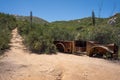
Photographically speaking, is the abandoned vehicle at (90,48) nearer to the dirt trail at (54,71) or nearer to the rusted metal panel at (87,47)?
the rusted metal panel at (87,47)

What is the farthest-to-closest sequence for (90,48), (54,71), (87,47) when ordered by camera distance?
(87,47)
(90,48)
(54,71)

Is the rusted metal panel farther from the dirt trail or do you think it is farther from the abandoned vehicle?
the dirt trail

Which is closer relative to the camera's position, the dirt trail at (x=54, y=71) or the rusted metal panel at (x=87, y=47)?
the dirt trail at (x=54, y=71)

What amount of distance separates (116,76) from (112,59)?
3312mm

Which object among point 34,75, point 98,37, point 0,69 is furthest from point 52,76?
point 98,37

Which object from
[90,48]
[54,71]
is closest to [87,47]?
[90,48]

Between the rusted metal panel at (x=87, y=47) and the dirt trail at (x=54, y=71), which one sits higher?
the rusted metal panel at (x=87, y=47)

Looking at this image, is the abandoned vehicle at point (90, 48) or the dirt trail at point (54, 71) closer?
the dirt trail at point (54, 71)

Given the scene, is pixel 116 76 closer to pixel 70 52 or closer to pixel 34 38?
pixel 70 52

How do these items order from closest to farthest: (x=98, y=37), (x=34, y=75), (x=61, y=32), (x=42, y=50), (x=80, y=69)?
1. (x=34, y=75)
2. (x=80, y=69)
3. (x=42, y=50)
4. (x=98, y=37)
5. (x=61, y=32)

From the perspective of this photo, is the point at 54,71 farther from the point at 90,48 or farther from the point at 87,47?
the point at 87,47

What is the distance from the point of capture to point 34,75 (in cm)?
705

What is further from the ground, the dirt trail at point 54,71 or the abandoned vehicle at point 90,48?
the abandoned vehicle at point 90,48

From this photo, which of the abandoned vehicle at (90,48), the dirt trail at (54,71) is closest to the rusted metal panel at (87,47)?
the abandoned vehicle at (90,48)
